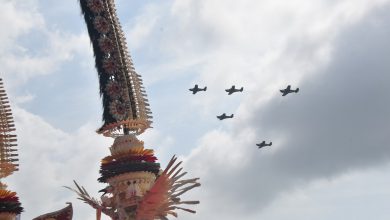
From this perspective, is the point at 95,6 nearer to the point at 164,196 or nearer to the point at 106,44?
the point at 106,44

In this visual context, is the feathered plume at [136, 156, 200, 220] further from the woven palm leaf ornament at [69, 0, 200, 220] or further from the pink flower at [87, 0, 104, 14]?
the pink flower at [87, 0, 104, 14]

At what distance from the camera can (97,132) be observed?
2723cm

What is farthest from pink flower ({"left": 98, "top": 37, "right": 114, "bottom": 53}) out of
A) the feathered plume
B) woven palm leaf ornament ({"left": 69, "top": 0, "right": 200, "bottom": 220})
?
the feathered plume

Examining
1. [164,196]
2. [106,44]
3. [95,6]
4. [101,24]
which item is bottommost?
[164,196]

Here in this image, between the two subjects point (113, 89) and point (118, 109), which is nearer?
point (118, 109)

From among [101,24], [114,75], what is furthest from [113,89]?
[101,24]

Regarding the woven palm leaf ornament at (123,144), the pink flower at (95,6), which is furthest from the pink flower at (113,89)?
the pink flower at (95,6)

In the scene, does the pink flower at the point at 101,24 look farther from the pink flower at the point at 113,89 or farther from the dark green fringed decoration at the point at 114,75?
the pink flower at the point at 113,89

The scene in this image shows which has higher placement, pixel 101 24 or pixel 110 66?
pixel 101 24

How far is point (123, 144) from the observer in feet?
84.9

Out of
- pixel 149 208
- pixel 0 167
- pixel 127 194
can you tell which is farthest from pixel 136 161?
pixel 0 167

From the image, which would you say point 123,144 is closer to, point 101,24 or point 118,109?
point 118,109

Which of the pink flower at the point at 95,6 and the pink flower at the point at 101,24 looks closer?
the pink flower at the point at 101,24

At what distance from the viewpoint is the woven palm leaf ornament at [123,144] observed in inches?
906
